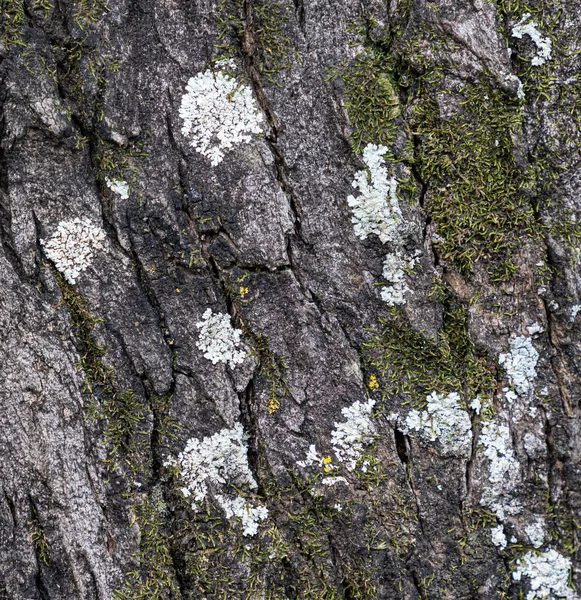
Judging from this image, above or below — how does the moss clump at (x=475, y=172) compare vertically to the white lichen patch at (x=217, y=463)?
above

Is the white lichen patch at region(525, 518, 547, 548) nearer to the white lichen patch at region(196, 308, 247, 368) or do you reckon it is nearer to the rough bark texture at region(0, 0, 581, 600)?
the rough bark texture at region(0, 0, 581, 600)

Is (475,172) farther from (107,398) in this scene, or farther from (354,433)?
(107,398)

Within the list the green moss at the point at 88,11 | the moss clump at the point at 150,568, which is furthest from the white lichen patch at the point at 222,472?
the green moss at the point at 88,11

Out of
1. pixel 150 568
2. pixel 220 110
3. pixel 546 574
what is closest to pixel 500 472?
pixel 546 574

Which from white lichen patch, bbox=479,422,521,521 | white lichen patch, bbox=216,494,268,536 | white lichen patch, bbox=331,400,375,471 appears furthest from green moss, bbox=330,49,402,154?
white lichen patch, bbox=216,494,268,536

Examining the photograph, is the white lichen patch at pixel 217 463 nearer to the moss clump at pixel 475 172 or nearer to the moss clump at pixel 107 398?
the moss clump at pixel 107 398
